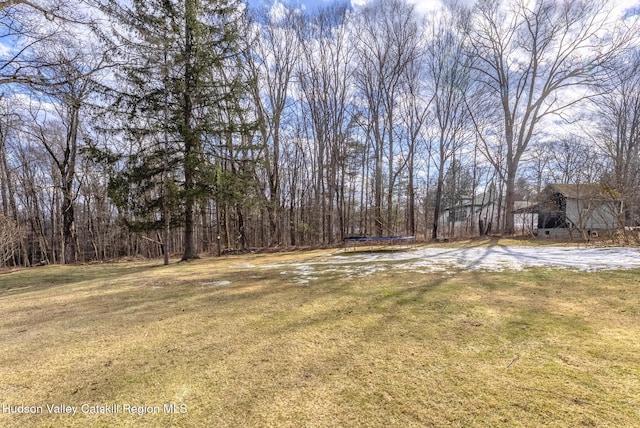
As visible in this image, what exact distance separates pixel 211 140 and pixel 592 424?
462 inches

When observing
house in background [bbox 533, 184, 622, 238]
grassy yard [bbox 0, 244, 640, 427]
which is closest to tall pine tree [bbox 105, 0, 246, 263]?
grassy yard [bbox 0, 244, 640, 427]

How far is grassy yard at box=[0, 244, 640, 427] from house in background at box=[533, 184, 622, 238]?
8.30 metres

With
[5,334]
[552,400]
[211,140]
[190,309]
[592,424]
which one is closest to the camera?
[592,424]

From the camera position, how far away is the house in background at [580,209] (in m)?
10.9

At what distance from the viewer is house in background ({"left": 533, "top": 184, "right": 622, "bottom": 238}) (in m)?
10.9

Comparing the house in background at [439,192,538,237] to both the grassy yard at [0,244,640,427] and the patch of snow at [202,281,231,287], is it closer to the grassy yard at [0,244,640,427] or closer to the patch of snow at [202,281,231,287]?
the grassy yard at [0,244,640,427]

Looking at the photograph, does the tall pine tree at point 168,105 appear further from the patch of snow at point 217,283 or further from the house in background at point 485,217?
the house in background at point 485,217

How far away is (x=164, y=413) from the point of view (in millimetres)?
1903

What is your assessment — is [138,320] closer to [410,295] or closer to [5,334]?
[5,334]

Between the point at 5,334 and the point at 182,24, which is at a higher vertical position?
the point at 182,24

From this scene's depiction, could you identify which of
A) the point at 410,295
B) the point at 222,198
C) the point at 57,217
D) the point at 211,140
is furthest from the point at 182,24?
the point at 57,217

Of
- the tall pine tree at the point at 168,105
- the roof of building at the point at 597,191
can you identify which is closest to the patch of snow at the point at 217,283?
the tall pine tree at the point at 168,105

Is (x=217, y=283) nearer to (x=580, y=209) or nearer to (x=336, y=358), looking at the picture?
(x=336, y=358)

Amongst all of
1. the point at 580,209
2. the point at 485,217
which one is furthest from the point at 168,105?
the point at 485,217
